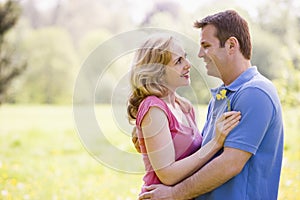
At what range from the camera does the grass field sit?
4.46 m

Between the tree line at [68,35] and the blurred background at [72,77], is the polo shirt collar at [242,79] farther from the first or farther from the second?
the tree line at [68,35]

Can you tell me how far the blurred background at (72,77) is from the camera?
477cm

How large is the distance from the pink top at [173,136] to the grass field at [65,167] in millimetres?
348

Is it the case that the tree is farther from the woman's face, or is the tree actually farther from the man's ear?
the man's ear

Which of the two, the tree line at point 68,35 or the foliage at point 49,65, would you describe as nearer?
the tree line at point 68,35

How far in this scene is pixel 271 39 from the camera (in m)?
9.01

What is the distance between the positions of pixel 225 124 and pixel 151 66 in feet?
1.19

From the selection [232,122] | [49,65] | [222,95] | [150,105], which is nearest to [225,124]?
[232,122]

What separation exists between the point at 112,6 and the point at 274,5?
693 centimetres

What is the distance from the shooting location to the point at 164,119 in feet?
6.07

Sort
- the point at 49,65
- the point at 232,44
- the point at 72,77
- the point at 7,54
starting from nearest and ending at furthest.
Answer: the point at 232,44 < the point at 7,54 < the point at 72,77 < the point at 49,65

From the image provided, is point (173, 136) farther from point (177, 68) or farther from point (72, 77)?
point (72, 77)

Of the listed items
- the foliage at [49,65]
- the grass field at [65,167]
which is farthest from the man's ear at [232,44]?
the foliage at [49,65]

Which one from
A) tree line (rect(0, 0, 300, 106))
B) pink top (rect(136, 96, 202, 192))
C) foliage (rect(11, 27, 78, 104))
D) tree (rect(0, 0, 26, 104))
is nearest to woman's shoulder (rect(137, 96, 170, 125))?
pink top (rect(136, 96, 202, 192))
